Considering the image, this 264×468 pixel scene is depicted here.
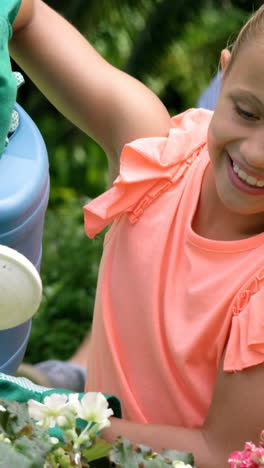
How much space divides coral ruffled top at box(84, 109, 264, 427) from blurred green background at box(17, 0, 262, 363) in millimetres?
1710

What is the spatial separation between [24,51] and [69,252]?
2.08 m

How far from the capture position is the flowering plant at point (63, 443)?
40.2 inches

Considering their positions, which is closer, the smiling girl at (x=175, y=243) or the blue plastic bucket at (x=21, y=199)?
the smiling girl at (x=175, y=243)

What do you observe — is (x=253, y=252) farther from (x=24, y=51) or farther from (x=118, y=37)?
(x=118, y=37)

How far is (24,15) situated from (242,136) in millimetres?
556

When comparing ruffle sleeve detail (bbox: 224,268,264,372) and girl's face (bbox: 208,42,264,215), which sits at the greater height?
girl's face (bbox: 208,42,264,215)

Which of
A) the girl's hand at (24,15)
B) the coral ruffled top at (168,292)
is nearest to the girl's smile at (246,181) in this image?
the coral ruffled top at (168,292)

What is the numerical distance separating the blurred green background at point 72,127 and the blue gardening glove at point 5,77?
1894 mm

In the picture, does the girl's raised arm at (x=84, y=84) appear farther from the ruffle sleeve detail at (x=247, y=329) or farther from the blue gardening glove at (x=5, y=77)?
the ruffle sleeve detail at (x=247, y=329)

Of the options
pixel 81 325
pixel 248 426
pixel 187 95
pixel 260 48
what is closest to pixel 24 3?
pixel 260 48

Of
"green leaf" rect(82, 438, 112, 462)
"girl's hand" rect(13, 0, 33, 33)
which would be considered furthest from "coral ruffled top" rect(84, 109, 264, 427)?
"green leaf" rect(82, 438, 112, 462)

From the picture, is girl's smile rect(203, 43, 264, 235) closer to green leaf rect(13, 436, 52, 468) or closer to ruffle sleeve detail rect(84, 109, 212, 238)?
ruffle sleeve detail rect(84, 109, 212, 238)

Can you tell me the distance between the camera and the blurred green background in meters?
3.74

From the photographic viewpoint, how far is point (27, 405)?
3.77 feet
